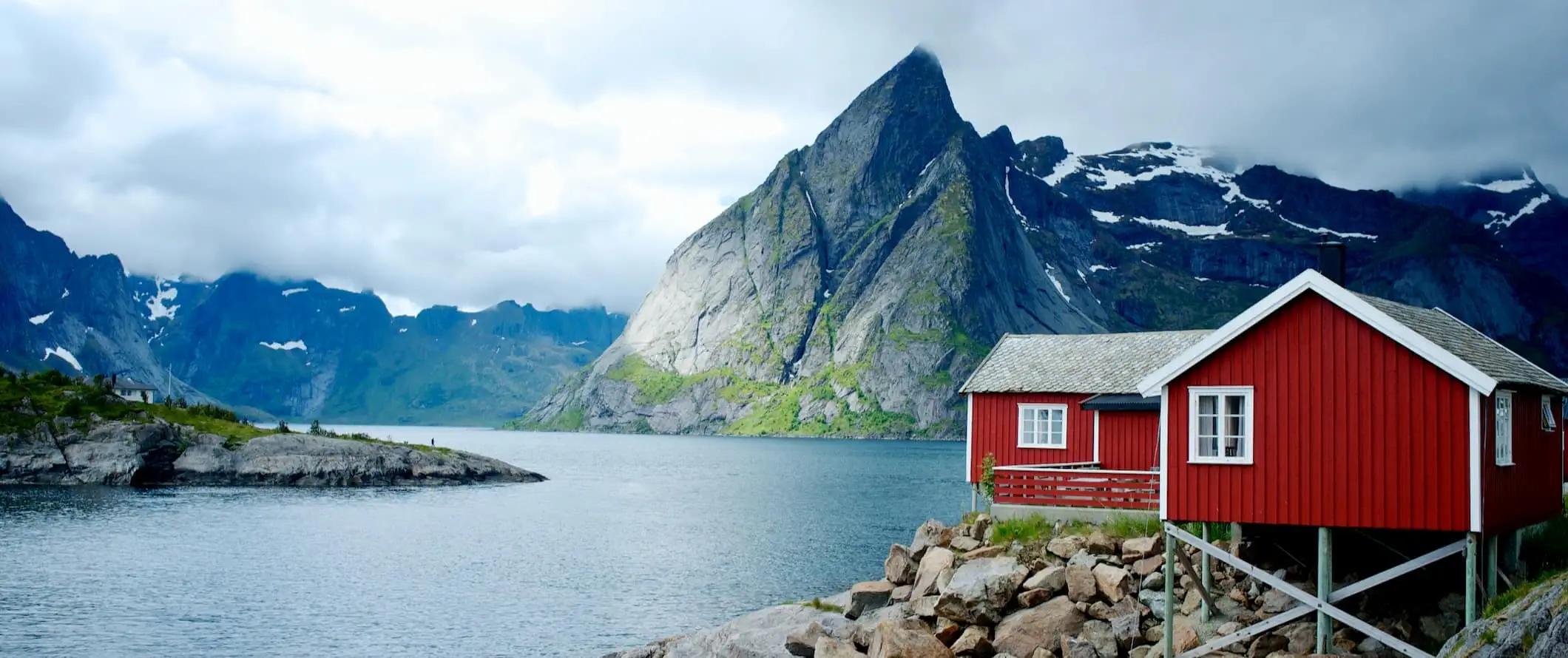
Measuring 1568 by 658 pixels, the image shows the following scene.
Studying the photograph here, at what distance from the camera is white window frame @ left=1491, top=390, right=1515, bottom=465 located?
22906 millimetres

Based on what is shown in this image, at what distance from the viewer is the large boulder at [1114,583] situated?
1019 inches

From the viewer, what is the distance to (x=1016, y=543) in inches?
1219

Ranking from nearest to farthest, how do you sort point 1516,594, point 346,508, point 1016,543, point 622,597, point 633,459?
point 1516,594 → point 1016,543 → point 622,597 → point 346,508 → point 633,459

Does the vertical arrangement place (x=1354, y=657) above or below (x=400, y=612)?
above

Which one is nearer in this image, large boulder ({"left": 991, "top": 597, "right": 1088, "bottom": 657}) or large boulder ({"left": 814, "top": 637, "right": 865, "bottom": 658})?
large boulder ({"left": 991, "top": 597, "right": 1088, "bottom": 657})

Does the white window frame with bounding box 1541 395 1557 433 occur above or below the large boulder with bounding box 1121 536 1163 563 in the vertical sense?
above

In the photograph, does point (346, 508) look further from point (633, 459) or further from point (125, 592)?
point (633, 459)

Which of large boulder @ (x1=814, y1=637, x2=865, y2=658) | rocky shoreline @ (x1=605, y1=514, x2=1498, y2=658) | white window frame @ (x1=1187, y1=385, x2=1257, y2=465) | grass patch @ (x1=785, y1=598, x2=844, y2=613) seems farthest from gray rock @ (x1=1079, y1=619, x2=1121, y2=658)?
grass patch @ (x1=785, y1=598, x2=844, y2=613)

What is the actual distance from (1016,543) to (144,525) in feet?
188

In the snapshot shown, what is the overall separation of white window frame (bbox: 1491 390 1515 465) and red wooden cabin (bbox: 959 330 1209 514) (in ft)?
40.3

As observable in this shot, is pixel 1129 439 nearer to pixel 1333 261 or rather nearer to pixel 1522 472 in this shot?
pixel 1333 261

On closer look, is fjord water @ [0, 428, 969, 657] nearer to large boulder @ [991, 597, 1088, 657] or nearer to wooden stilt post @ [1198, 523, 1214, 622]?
large boulder @ [991, 597, 1088, 657]

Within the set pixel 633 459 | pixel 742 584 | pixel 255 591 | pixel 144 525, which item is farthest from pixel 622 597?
pixel 633 459

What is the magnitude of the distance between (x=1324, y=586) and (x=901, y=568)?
13224 mm
